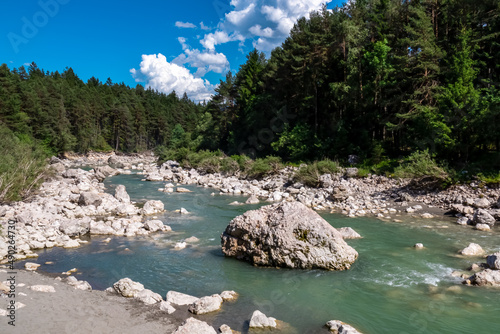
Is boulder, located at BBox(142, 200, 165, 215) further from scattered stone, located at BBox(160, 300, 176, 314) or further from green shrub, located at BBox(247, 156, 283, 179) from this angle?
green shrub, located at BBox(247, 156, 283, 179)

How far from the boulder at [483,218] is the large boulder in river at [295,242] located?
8504 millimetres

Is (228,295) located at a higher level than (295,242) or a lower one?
lower

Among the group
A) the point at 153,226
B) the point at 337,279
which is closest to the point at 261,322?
the point at 337,279

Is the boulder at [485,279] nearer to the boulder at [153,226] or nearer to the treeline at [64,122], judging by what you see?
the boulder at [153,226]

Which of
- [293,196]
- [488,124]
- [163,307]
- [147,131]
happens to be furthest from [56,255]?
[147,131]

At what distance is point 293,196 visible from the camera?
80.8 feet

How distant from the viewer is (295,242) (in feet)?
33.0

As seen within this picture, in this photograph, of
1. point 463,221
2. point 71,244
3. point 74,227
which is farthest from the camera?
point 463,221

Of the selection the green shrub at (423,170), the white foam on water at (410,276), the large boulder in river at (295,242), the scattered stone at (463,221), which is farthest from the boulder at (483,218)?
the large boulder in river at (295,242)

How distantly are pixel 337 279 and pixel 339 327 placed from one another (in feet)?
9.54

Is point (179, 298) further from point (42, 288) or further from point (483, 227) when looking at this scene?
point (483, 227)

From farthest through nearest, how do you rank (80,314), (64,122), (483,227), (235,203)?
(64,122) < (235,203) < (483,227) < (80,314)

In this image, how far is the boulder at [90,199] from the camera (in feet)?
62.4

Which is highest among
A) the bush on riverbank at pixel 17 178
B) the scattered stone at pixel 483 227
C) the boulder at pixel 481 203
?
the bush on riverbank at pixel 17 178
